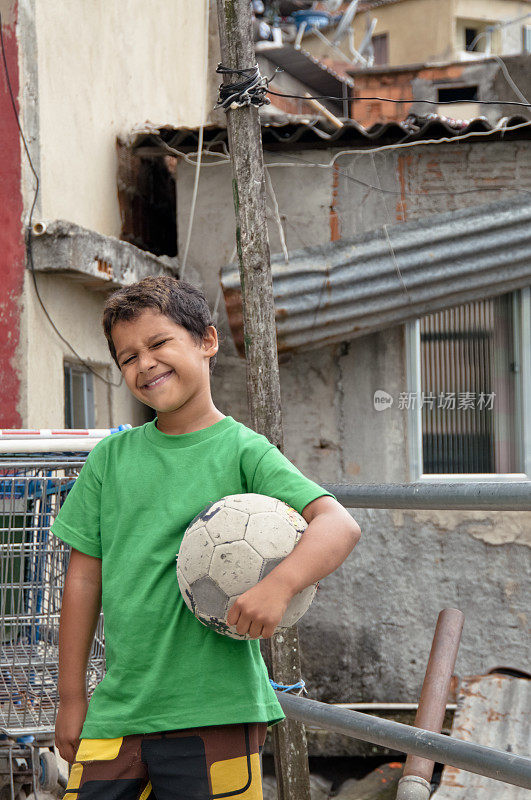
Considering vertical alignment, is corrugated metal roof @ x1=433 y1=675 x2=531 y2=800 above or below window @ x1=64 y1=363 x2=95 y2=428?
below

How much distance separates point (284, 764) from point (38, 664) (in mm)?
1877

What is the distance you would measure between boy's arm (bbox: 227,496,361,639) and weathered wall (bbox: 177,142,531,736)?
569cm

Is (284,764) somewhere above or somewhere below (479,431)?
below

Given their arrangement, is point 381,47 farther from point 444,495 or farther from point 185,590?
point 185,590

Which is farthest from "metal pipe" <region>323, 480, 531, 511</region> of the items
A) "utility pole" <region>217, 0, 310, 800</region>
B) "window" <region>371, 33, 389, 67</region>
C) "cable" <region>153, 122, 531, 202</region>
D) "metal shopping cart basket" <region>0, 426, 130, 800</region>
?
"window" <region>371, 33, 389, 67</region>

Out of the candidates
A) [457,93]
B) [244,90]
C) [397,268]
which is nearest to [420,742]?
[244,90]

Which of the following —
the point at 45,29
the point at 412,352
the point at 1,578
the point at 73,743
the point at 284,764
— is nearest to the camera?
the point at 73,743

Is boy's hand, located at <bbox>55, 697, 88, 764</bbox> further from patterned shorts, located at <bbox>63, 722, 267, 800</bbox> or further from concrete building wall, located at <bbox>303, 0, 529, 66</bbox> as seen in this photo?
concrete building wall, located at <bbox>303, 0, 529, 66</bbox>

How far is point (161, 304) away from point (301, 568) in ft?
2.26

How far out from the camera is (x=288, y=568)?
1.78 m

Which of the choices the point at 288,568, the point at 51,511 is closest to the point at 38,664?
the point at 51,511

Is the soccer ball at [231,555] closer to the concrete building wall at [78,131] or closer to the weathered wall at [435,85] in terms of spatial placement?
the concrete building wall at [78,131]

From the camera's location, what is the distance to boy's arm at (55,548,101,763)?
209cm

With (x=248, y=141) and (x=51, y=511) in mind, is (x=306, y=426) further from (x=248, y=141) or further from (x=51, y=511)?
(x=51, y=511)
